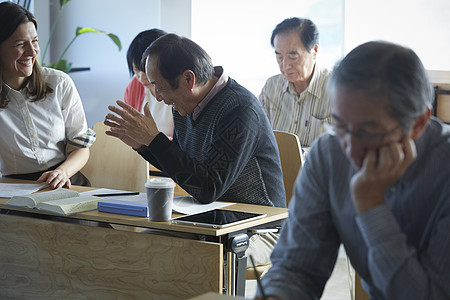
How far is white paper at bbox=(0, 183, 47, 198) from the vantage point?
2.25m

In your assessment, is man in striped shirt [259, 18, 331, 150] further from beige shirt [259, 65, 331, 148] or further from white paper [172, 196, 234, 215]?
white paper [172, 196, 234, 215]

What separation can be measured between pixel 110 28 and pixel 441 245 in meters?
4.14

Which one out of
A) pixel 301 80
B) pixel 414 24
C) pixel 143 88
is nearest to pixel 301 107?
pixel 301 80

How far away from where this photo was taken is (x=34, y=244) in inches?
84.4

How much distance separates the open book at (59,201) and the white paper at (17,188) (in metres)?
0.12

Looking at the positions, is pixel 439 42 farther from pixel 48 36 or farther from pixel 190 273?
pixel 48 36

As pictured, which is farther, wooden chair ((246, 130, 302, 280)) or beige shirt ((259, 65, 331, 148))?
beige shirt ((259, 65, 331, 148))

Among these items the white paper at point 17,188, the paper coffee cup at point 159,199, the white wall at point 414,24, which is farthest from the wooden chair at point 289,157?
the white wall at point 414,24

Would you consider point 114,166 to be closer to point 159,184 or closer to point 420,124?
point 159,184

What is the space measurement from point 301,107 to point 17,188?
65.8 inches

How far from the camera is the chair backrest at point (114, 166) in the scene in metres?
2.81

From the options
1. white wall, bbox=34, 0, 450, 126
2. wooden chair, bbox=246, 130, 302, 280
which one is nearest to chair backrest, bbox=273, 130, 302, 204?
wooden chair, bbox=246, 130, 302, 280

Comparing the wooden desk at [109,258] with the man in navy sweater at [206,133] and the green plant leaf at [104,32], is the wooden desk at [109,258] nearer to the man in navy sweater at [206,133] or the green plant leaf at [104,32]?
the man in navy sweater at [206,133]

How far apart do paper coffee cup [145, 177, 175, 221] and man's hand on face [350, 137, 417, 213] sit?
33.7 inches
